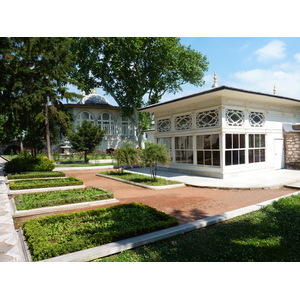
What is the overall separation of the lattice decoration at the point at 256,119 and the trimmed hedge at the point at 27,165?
12.6 m

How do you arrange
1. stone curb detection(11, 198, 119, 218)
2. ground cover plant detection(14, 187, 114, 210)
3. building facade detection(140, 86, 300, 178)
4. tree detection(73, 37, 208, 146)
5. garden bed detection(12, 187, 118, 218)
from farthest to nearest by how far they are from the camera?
1. tree detection(73, 37, 208, 146)
2. building facade detection(140, 86, 300, 178)
3. ground cover plant detection(14, 187, 114, 210)
4. garden bed detection(12, 187, 118, 218)
5. stone curb detection(11, 198, 119, 218)

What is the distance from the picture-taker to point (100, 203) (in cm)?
727

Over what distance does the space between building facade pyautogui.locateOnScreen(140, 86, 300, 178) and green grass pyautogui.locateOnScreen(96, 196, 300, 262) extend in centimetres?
654

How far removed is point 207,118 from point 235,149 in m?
2.21

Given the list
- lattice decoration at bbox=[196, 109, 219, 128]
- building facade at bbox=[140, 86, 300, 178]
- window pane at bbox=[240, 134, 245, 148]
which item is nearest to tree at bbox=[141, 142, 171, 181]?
building facade at bbox=[140, 86, 300, 178]

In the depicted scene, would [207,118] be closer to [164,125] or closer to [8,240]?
[164,125]

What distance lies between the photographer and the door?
14117mm

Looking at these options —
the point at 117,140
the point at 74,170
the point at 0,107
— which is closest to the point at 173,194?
the point at 0,107

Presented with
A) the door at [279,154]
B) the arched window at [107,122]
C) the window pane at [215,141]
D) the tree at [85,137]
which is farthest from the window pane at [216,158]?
the arched window at [107,122]

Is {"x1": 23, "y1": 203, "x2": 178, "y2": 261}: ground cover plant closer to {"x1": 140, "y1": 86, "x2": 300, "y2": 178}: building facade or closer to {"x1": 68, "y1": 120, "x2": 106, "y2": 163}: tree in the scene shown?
{"x1": 140, "y1": 86, "x2": 300, "y2": 178}: building facade

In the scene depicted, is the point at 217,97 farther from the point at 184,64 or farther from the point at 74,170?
the point at 184,64

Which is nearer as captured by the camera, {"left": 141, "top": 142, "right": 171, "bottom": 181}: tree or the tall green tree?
the tall green tree

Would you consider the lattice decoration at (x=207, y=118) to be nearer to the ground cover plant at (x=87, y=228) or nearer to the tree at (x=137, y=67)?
the ground cover plant at (x=87, y=228)

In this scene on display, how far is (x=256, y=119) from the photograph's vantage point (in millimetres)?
12898
